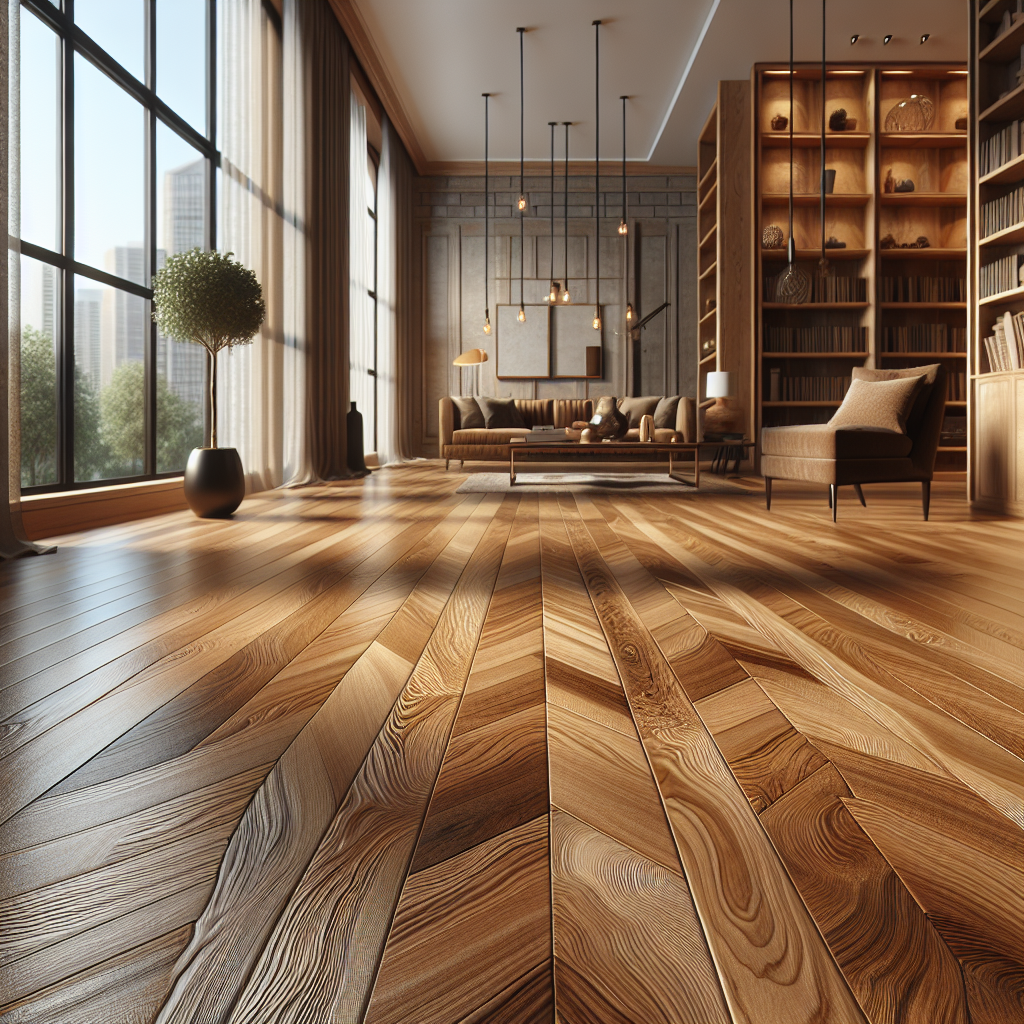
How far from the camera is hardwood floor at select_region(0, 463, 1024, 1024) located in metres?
0.58

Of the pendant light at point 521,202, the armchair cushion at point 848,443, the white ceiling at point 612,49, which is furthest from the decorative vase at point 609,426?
the white ceiling at point 612,49

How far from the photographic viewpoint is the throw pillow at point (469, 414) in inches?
352

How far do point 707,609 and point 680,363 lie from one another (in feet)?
28.9

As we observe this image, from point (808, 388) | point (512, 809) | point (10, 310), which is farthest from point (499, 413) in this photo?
point (512, 809)

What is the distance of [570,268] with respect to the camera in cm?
1020

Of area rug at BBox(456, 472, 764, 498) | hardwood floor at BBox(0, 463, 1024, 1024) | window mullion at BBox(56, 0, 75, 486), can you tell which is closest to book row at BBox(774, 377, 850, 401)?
area rug at BBox(456, 472, 764, 498)

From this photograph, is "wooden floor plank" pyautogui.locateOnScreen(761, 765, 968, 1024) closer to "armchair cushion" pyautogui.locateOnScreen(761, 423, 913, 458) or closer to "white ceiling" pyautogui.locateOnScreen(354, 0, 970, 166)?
"armchair cushion" pyautogui.locateOnScreen(761, 423, 913, 458)

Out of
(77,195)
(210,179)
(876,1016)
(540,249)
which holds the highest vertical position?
(540,249)

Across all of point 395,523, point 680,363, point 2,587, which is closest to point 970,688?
point 2,587

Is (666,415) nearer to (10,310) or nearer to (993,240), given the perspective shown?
(993,240)

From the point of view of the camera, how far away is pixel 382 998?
56 cm

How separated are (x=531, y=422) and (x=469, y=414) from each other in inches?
32.6

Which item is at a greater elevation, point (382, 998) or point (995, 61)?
point (995, 61)

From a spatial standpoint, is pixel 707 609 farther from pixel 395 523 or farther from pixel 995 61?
pixel 995 61
